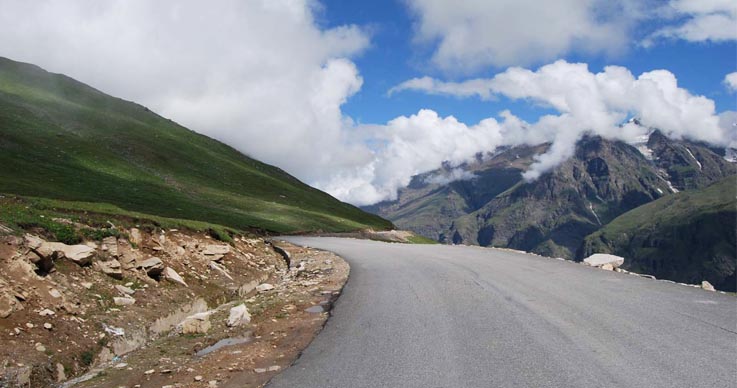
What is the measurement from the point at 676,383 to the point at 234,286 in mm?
17047

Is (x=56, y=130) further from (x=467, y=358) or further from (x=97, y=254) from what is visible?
(x=467, y=358)

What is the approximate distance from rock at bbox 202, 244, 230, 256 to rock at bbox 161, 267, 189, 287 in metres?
4.46

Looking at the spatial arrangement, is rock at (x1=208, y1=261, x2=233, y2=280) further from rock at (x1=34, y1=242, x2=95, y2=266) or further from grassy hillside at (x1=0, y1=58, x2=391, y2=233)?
grassy hillside at (x1=0, y1=58, x2=391, y2=233)

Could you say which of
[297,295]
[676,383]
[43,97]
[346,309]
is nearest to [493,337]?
[676,383]

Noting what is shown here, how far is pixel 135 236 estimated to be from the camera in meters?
18.6

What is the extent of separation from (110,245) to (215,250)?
6986mm

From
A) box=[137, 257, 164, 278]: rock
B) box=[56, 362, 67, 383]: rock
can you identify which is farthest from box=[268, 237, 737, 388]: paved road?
box=[137, 257, 164, 278]: rock

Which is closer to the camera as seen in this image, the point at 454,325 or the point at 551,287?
the point at 454,325

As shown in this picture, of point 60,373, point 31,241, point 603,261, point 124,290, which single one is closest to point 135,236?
point 124,290

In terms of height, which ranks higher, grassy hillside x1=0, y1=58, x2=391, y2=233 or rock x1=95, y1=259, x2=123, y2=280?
grassy hillside x1=0, y1=58, x2=391, y2=233

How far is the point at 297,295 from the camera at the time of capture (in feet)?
53.4

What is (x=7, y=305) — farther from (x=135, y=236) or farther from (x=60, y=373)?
(x=135, y=236)

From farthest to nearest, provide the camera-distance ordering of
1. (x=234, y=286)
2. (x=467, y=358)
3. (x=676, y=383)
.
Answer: (x=234, y=286), (x=467, y=358), (x=676, y=383)

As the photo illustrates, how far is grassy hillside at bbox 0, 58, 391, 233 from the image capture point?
5434cm
